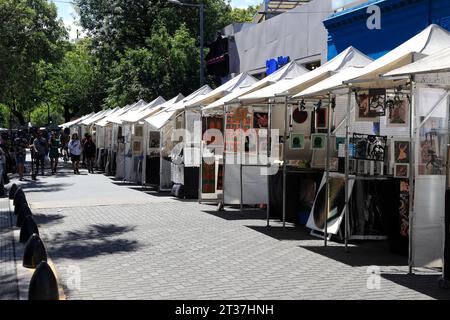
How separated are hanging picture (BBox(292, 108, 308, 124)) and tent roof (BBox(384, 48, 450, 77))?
463 cm

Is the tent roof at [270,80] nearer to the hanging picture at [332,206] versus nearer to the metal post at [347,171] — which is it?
the hanging picture at [332,206]

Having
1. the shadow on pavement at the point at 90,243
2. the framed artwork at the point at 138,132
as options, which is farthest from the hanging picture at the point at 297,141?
the framed artwork at the point at 138,132

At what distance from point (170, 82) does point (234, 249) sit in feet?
69.2

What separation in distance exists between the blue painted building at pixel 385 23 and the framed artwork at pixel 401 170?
260 inches

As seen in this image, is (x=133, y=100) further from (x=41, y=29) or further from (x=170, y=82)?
(x=41, y=29)

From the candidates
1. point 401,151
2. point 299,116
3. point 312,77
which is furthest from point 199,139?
point 401,151

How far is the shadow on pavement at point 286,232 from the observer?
392 inches

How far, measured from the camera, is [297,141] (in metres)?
11.2

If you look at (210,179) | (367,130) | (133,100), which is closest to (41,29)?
(133,100)

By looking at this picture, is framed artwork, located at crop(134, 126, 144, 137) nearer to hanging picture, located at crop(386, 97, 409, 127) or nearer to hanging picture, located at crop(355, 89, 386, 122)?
hanging picture, located at crop(355, 89, 386, 122)

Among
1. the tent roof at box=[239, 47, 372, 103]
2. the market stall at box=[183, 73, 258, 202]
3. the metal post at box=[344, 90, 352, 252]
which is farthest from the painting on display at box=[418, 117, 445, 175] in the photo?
the market stall at box=[183, 73, 258, 202]

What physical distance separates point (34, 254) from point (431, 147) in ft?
16.6

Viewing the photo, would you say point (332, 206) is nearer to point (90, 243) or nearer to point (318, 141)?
point (318, 141)

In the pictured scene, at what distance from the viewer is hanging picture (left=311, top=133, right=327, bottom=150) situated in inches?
419
